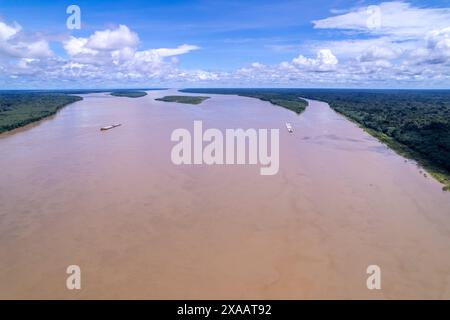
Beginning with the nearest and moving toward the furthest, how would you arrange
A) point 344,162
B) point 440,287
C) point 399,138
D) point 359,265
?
point 440,287
point 359,265
point 344,162
point 399,138

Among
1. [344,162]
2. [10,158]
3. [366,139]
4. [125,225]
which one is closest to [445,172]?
[344,162]

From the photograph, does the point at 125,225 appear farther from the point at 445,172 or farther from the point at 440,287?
the point at 445,172

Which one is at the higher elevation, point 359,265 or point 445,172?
point 445,172
